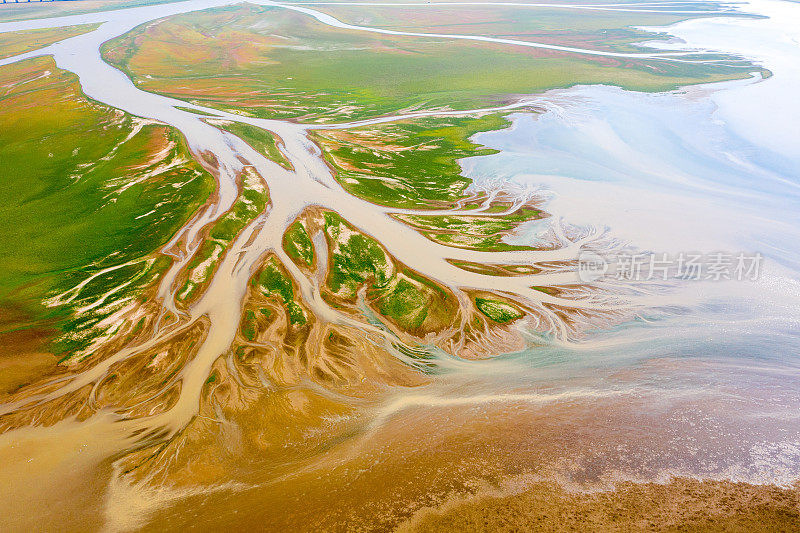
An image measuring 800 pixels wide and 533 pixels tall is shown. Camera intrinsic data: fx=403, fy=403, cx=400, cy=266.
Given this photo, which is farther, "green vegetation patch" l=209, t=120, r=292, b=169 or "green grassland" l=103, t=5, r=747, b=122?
"green grassland" l=103, t=5, r=747, b=122

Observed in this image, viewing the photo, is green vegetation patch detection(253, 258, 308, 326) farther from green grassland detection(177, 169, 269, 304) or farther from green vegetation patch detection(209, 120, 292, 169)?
green vegetation patch detection(209, 120, 292, 169)

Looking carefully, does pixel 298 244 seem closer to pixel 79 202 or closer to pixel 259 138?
pixel 79 202

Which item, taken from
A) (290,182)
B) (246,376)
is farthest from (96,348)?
(290,182)

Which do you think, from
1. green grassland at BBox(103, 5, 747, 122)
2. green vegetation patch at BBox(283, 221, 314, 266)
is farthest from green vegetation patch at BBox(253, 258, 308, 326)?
green grassland at BBox(103, 5, 747, 122)

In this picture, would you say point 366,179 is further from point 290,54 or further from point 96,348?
point 290,54

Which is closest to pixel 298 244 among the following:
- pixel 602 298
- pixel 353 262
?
pixel 353 262

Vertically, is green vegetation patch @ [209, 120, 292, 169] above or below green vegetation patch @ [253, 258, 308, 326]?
above

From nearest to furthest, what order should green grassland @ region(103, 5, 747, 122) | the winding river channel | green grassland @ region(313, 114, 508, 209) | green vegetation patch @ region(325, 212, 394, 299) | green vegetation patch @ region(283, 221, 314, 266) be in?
the winding river channel → green vegetation patch @ region(325, 212, 394, 299) → green vegetation patch @ region(283, 221, 314, 266) → green grassland @ region(313, 114, 508, 209) → green grassland @ region(103, 5, 747, 122)
